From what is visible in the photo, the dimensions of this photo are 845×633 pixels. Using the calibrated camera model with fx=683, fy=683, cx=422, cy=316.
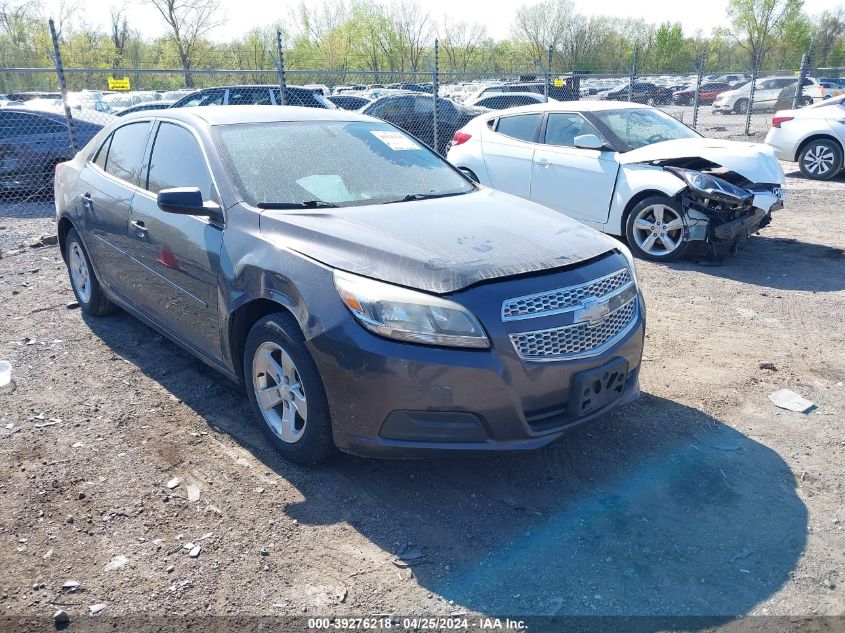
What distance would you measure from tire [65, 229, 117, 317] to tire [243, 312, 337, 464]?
2.43 metres

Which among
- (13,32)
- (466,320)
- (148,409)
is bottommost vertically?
(148,409)

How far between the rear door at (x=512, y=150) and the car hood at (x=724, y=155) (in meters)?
1.22

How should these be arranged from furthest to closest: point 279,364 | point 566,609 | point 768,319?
point 768,319 → point 279,364 → point 566,609

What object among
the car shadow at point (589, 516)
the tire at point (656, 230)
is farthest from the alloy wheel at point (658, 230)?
the car shadow at point (589, 516)

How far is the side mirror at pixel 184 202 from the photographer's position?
137 inches

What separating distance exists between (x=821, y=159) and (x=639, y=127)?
672 centimetres

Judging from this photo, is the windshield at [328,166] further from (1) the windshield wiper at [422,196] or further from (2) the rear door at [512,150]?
(2) the rear door at [512,150]

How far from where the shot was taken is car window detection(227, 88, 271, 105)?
14046 millimetres

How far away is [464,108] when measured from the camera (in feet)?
48.9

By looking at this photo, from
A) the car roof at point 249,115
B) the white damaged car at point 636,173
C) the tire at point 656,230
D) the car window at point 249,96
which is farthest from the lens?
the car window at point 249,96

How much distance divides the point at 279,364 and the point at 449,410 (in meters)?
0.97

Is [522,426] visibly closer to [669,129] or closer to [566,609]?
[566,609]

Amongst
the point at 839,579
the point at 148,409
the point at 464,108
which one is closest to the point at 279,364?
the point at 148,409

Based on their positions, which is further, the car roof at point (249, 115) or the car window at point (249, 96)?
the car window at point (249, 96)
